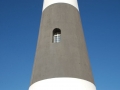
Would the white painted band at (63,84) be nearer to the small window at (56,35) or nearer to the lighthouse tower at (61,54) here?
the lighthouse tower at (61,54)

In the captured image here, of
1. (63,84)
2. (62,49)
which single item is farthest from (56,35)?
(63,84)

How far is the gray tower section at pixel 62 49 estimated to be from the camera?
29.0 ft

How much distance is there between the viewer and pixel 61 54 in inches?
362

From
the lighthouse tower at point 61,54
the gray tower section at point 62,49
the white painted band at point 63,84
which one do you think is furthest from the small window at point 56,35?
the white painted band at point 63,84

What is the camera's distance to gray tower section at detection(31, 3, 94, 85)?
29.0 ft

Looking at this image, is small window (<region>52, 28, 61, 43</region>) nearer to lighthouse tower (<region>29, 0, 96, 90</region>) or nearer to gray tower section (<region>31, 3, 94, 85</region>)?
lighthouse tower (<region>29, 0, 96, 90</region>)

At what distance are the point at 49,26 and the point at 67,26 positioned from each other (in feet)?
3.40

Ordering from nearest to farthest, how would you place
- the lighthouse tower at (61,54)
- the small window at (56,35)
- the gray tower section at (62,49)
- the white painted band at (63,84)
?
the white painted band at (63,84) < the lighthouse tower at (61,54) < the gray tower section at (62,49) < the small window at (56,35)

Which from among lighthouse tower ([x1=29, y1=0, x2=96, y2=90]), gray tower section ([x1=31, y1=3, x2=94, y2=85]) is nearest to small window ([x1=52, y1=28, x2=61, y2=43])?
lighthouse tower ([x1=29, y1=0, x2=96, y2=90])

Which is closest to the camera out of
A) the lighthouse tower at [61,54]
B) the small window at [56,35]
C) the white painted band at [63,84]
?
the white painted band at [63,84]

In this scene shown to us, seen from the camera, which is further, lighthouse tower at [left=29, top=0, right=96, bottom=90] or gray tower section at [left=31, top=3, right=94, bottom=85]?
gray tower section at [left=31, top=3, right=94, bottom=85]

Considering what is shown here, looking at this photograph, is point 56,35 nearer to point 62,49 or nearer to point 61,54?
point 62,49

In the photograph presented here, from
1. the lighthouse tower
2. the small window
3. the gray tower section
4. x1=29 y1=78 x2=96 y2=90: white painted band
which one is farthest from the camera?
the small window

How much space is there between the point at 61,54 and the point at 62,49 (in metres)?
0.29
